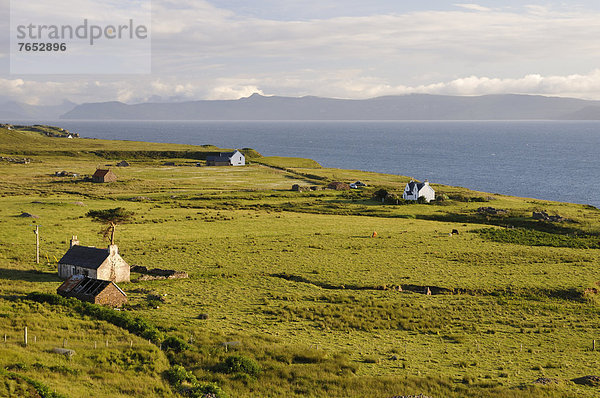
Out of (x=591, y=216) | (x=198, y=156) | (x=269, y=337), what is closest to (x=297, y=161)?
(x=198, y=156)

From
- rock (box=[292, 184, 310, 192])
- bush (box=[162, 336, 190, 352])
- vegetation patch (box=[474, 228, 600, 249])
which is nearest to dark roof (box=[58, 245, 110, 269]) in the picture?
bush (box=[162, 336, 190, 352])

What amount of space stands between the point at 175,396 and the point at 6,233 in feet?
157

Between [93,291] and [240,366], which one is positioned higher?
[93,291]

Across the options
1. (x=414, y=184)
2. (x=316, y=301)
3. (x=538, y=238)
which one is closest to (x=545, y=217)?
(x=538, y=238)

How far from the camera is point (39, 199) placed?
3477 inches

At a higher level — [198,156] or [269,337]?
[198,156]

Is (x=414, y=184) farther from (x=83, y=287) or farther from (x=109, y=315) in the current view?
(x=109, y=315)

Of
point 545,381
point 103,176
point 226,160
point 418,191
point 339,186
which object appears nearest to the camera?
point 545,381

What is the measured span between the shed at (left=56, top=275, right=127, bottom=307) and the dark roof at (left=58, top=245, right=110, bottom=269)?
3.79 meters

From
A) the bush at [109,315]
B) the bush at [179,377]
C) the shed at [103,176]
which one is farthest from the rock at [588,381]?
the shed at [103,176]

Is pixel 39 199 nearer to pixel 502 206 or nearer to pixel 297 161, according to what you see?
pixel 502 206

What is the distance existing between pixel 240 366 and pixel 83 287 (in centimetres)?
1691

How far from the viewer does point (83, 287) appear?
38.7m

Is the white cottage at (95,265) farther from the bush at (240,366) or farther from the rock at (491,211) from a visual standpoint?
the rock at (491,211)
